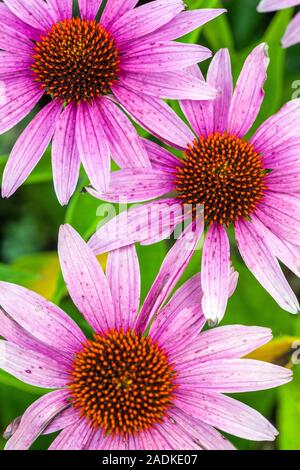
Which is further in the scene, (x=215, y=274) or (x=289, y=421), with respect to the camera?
(x=289, y=421)

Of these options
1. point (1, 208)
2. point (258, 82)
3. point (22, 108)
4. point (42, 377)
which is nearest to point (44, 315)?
point (42, 377)

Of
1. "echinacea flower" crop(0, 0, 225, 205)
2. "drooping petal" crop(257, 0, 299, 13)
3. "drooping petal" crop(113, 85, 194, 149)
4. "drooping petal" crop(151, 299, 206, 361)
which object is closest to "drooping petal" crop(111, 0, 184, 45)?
"echinacea flower" crop(0, 0, 225, 205)

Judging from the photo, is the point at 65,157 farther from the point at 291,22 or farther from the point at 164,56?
the point at 291,22

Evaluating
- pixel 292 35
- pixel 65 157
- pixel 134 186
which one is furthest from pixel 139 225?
pixel 292 35

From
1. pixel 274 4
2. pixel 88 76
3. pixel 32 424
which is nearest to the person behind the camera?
pixel 32 424

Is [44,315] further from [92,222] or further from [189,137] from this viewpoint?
[189,137]

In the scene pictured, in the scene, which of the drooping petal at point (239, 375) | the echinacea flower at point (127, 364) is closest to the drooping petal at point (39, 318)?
the echinacea flower at point (127, 364)
